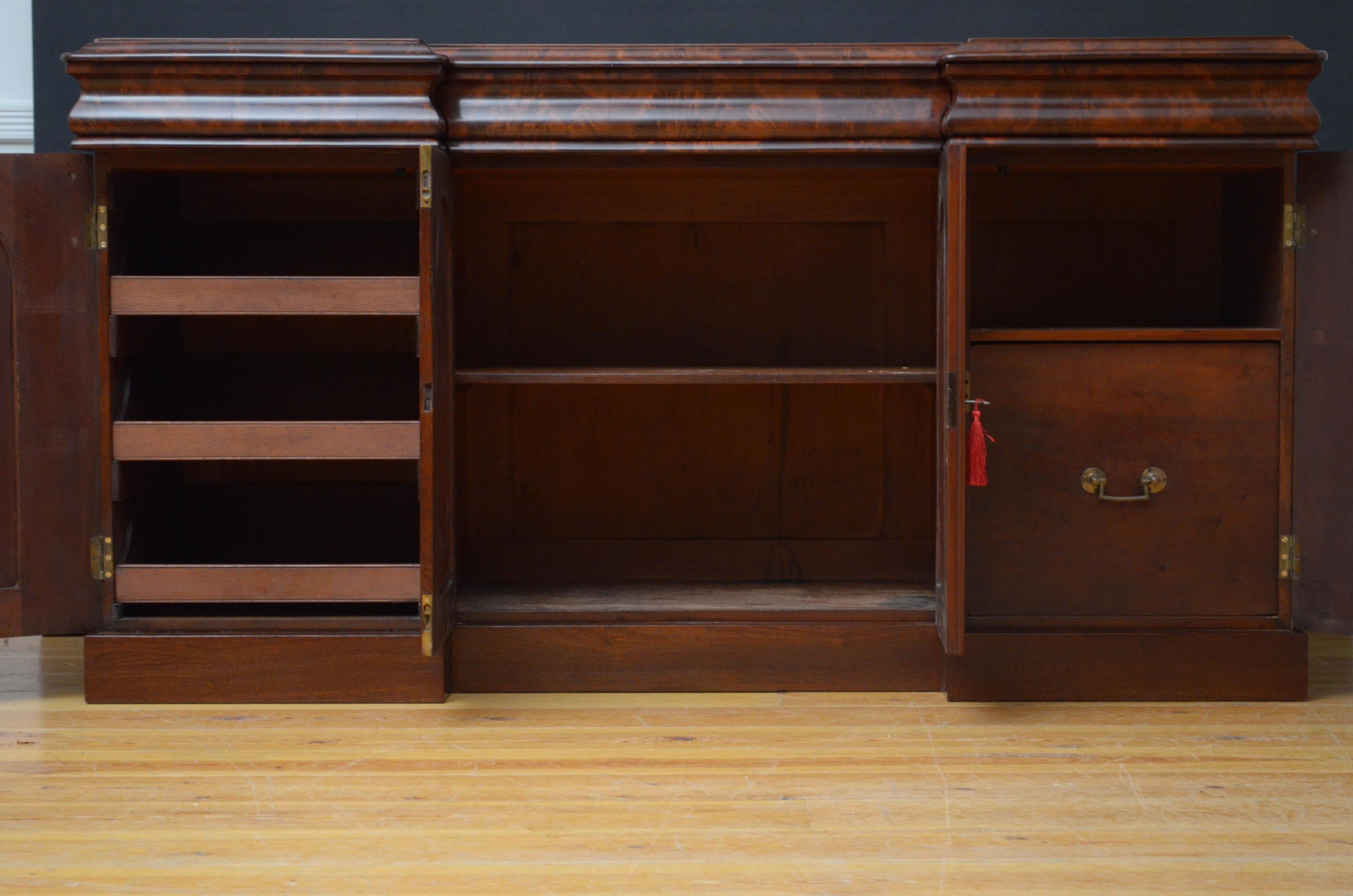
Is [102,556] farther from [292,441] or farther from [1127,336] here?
[1127,336]

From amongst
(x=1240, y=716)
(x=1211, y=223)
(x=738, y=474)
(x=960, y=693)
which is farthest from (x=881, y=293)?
(x=1240, y=716)

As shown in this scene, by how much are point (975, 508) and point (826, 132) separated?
2.48 ft

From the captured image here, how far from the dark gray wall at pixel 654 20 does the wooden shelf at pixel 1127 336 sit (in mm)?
966

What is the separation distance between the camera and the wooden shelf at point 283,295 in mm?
2037

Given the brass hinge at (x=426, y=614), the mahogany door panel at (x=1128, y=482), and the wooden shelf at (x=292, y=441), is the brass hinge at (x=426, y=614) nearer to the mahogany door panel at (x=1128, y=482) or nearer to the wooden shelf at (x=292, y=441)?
the wooden shelf at (x=292, y=441)

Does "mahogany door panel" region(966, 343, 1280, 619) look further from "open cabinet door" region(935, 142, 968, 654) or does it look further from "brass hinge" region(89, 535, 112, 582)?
"brass hinge" region(89, 535, 112, 582)

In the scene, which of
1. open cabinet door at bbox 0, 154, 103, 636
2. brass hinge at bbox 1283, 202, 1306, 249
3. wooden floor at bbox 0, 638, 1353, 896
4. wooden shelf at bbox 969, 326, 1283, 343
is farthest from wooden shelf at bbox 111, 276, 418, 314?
brass hinge at bbox 1283, 202, 1306, 249

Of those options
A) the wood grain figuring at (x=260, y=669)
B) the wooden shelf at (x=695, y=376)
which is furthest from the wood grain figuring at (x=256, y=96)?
the wood grain figuring at (x=260, y=669)

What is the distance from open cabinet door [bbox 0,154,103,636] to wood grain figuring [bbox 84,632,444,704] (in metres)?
0.11

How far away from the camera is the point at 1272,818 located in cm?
156

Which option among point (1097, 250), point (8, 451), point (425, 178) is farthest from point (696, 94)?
point (8, 451)

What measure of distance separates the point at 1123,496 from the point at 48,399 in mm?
2031

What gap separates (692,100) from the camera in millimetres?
2047

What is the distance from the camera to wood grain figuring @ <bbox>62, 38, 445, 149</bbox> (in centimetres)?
198
